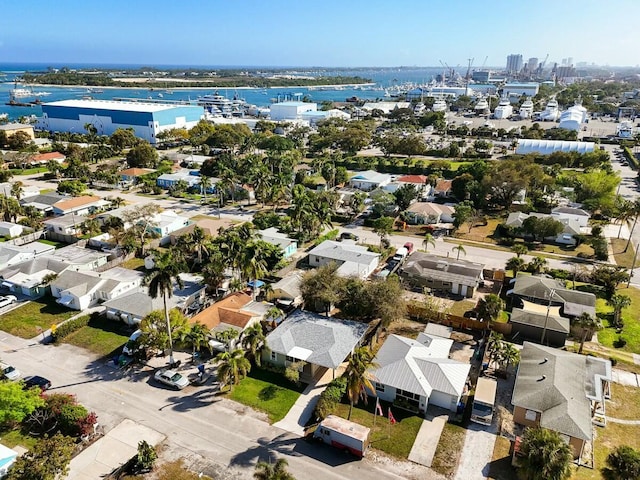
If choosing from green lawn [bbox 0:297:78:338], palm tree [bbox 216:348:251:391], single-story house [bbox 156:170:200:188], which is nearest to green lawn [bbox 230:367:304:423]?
palm tree [bbox 216:348:251:391]

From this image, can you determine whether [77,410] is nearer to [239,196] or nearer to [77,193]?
[239,196]

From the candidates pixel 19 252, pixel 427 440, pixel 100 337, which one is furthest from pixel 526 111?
pixel 100 337

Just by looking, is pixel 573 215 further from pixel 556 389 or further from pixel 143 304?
pixel 143 304

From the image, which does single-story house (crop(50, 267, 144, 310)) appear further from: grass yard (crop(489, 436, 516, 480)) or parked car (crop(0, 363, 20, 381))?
grass yard (crop(489, 436, 516, 480))

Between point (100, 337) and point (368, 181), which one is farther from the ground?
point (368, 181)

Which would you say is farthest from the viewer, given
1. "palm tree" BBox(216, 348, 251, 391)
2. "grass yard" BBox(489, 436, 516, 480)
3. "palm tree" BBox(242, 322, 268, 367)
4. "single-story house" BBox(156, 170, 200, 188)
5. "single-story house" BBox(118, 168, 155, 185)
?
"single-story house" BBox(118, 168, 155, 185)

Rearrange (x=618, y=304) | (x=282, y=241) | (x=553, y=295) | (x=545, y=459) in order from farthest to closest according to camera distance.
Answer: (x=282, y=241)
(x=553, y=295)
(x=618, y=304)
(x=545, y=459)

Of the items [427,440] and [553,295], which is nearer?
[427,440]
